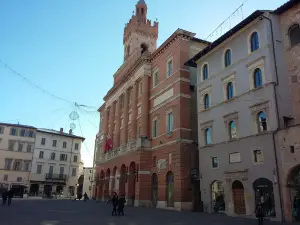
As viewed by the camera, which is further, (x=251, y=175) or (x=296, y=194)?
(x=251, y=175)

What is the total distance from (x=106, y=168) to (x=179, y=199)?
66.7ft

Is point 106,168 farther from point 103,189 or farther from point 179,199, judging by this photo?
point 179,199

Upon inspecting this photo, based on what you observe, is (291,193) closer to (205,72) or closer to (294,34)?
(294,34)

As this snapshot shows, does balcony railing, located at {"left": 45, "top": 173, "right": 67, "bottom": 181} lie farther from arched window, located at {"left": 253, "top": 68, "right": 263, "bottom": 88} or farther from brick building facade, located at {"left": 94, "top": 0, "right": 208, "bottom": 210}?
arched window, located at {"left": 253, "top": 68, "right": 263, "bottom": 88}

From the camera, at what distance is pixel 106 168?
44531mm

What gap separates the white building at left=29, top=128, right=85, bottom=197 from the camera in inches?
2464

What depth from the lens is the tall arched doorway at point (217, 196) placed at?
22.9 m

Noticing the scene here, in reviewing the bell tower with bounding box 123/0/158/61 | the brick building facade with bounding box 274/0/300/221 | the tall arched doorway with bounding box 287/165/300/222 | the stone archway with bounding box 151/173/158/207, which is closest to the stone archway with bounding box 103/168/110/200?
the stone archway with bounding box 151/173/158/207

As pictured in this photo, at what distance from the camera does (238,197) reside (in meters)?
21.0

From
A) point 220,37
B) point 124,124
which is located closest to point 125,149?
point 124,124

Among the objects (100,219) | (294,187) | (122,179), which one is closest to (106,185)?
(122,179)

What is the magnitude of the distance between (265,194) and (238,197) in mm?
2616

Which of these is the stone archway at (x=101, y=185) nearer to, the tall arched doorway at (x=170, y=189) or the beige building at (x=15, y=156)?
the tall arched doorway at (x=170, y=189)

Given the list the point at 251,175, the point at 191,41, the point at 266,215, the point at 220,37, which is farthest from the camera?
the point at 191,41
